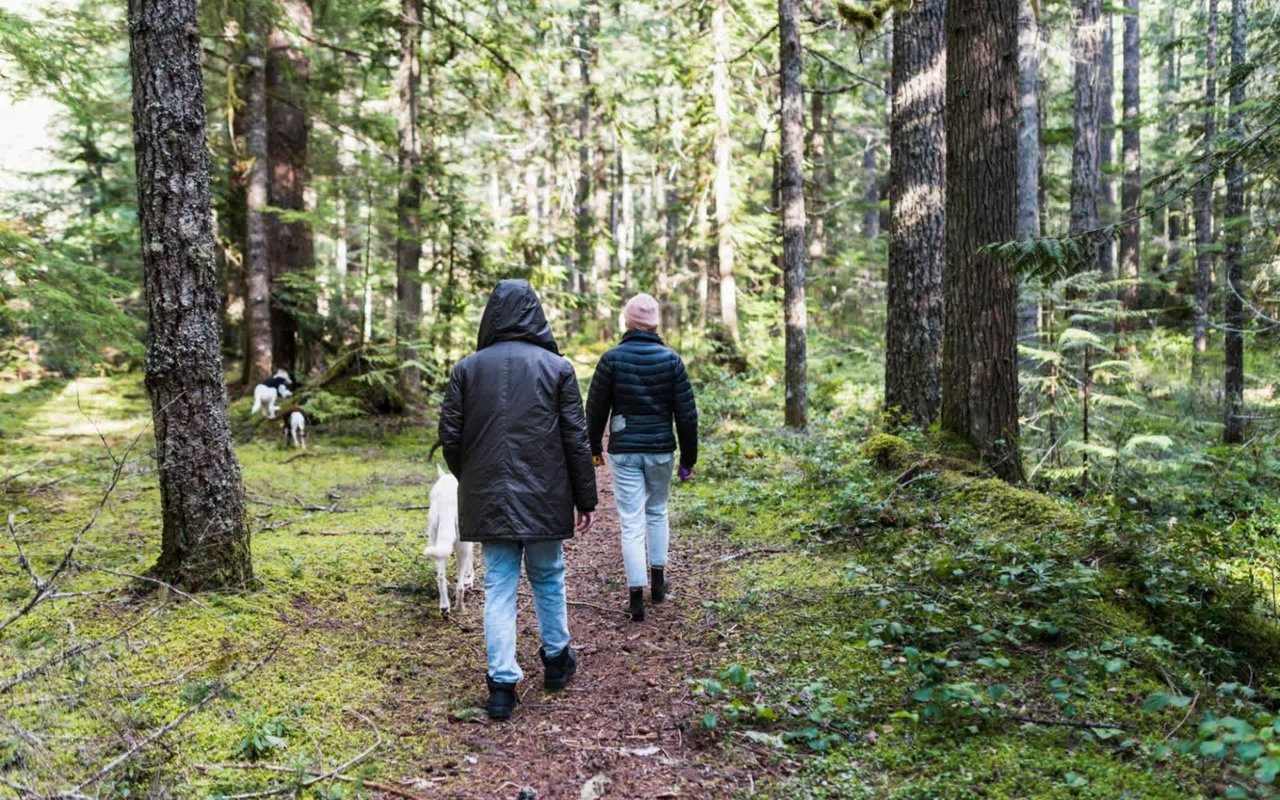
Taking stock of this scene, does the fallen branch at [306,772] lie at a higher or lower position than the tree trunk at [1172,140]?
lower

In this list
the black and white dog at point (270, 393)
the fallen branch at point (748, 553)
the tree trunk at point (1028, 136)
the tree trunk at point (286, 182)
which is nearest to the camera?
the fallen branch at point (748, 553)

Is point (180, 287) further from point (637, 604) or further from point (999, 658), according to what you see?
point (999, 658)

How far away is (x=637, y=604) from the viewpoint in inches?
213

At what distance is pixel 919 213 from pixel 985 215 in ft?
8.21

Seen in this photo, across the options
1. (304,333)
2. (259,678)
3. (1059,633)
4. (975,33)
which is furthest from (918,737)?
(304,333)

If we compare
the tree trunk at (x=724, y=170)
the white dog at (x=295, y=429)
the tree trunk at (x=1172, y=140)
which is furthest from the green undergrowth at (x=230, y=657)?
the tree trunk at (x=1172, y=140)

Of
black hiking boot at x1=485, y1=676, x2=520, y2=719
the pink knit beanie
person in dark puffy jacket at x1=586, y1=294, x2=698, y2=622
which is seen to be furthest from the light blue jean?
black hiking boot at x1=485, y1=676, x2=520, y2=719

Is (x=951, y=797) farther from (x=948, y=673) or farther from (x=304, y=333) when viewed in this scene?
(x=304, y=333)

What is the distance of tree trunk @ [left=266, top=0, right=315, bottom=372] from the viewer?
14070 millimetres

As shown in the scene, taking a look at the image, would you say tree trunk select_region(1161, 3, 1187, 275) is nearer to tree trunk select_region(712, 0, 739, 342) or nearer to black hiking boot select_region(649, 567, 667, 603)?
tree trunk select_region(712, 0, 739, 342)

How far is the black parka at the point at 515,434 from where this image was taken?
4113 millimetres

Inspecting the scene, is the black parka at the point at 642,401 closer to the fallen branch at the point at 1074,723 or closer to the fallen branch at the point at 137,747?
the fallen branch at the point at 137,747

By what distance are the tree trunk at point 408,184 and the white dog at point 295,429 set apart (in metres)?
1.92

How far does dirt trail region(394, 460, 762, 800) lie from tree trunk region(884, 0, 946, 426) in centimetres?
445
